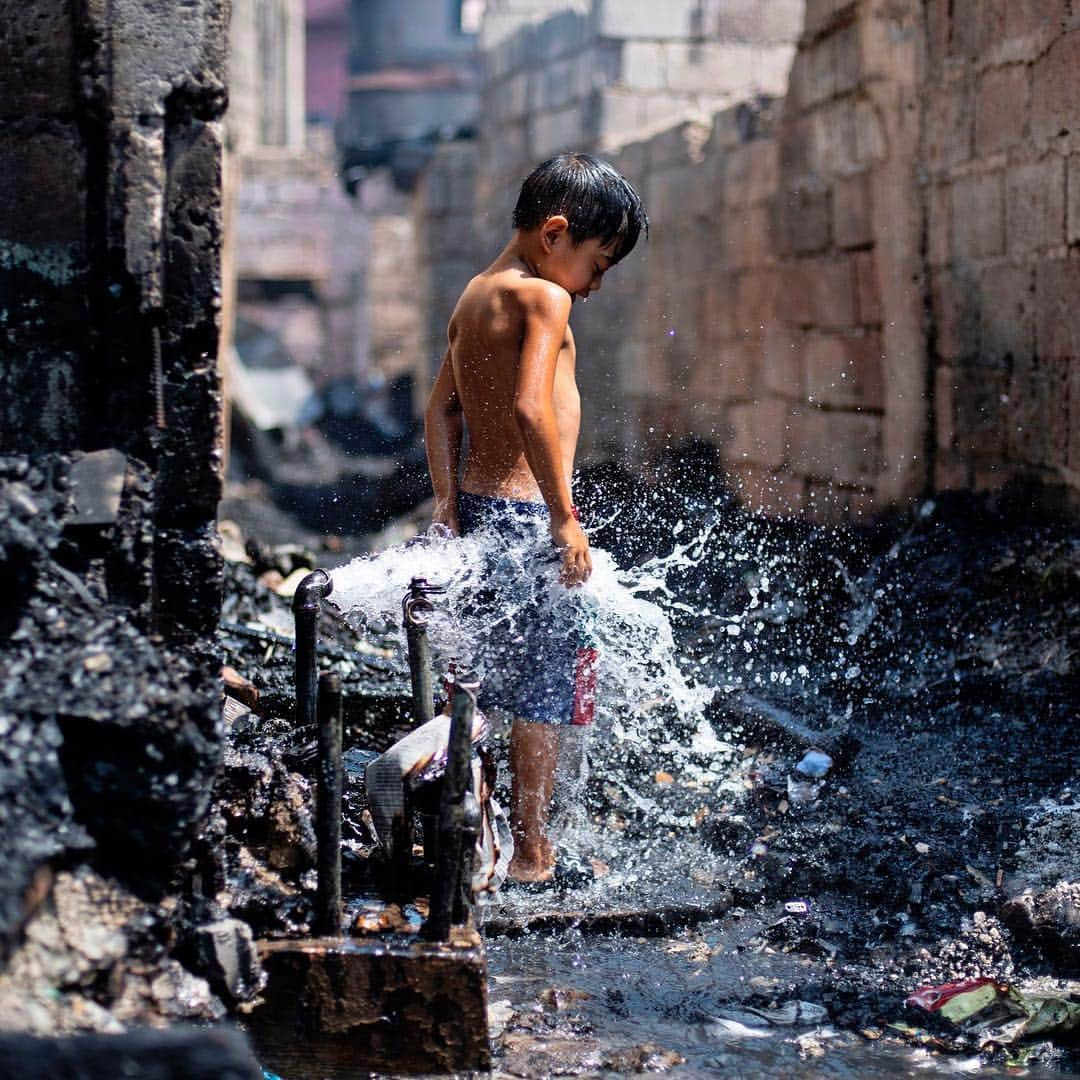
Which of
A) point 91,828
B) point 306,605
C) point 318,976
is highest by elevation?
point 306,605

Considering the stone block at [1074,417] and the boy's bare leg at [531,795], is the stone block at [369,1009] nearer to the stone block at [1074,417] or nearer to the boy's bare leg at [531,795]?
the boy's bare leg at [531,795]

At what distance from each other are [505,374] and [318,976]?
1.57 meters

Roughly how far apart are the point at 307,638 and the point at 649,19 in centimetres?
797

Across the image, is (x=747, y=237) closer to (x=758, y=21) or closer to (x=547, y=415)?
(x=758, y=21)

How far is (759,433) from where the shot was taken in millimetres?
7980

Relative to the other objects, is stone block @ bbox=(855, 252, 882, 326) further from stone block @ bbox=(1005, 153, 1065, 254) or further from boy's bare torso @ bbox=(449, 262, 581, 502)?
boy's bare torso @ bbox=(449, 262, 581, 502)

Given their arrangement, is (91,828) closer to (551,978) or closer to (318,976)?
(318,976)

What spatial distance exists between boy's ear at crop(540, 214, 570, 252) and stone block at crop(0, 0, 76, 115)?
1.27m

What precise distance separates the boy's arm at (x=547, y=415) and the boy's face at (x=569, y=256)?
120 millimetres

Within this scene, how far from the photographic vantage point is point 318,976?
2.64 meters

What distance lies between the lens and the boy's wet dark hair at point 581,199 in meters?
3.56

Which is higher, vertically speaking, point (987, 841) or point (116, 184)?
point (116, 184)

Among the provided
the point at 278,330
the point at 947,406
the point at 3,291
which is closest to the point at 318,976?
the point at 3,291

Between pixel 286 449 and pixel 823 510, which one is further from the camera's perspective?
pixel 286 449
